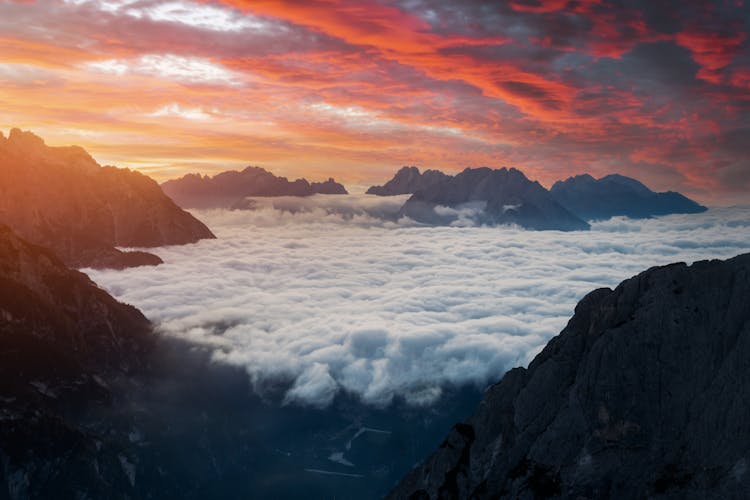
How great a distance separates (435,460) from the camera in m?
112

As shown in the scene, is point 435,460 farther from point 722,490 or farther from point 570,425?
point 722,490

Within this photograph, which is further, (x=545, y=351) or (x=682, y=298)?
(x=545, y=351)

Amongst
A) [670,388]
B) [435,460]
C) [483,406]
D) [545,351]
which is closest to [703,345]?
[670,388]

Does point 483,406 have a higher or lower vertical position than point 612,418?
lower

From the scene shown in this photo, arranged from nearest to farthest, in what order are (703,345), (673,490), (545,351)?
(673,490) < (703,345) < (545,351)

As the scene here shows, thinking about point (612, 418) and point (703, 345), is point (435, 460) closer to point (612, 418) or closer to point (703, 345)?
point (612, 418)

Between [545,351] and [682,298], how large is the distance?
28728 millimetres

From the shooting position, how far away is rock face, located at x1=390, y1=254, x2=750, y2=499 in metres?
73.9

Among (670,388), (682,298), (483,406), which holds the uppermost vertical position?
(682,298)

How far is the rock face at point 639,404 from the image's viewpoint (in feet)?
242

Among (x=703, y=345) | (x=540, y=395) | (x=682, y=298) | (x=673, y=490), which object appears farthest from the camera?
(x=540, y=395)

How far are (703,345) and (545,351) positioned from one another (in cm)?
3127

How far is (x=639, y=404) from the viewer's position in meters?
81.6

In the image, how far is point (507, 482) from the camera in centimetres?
9225
